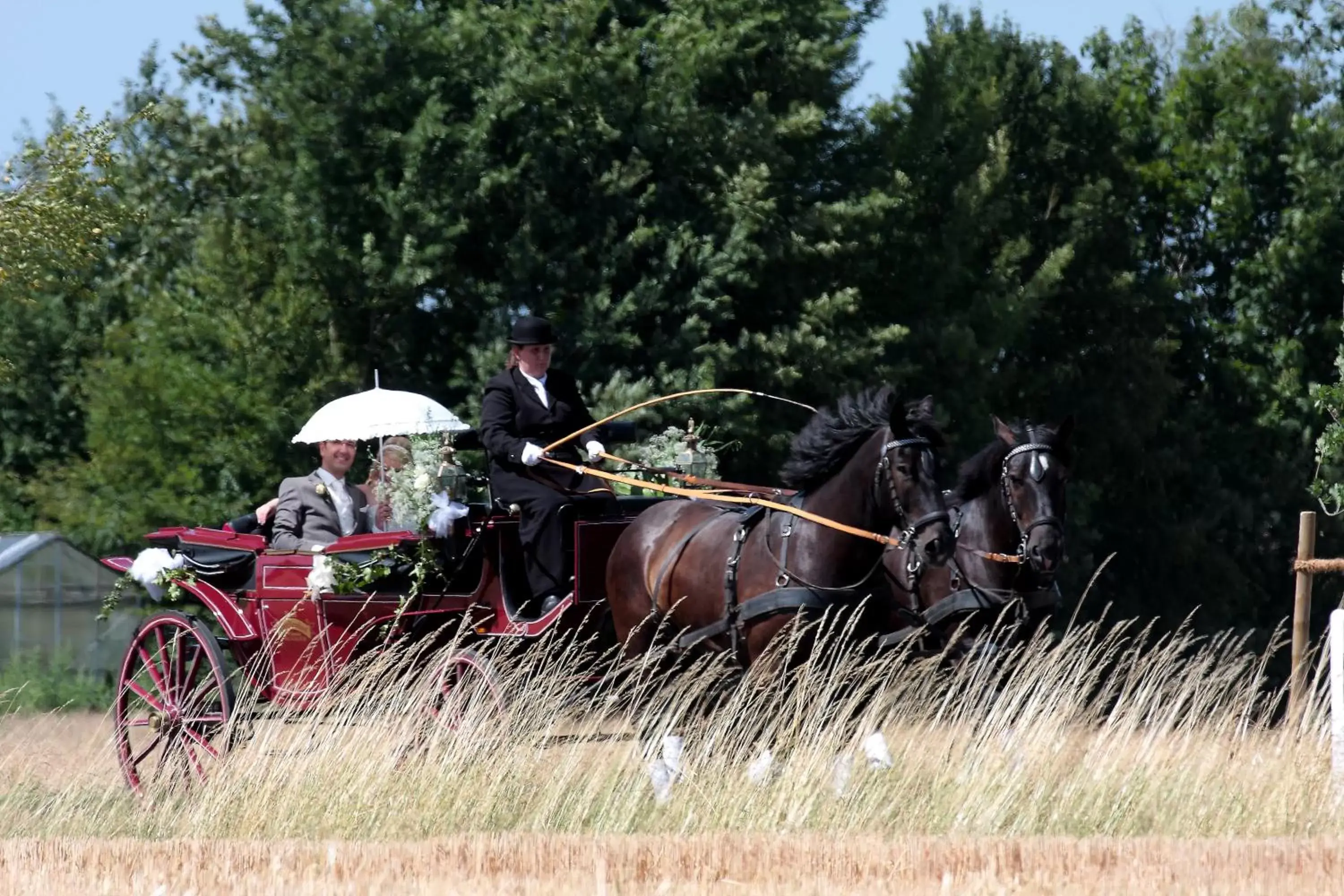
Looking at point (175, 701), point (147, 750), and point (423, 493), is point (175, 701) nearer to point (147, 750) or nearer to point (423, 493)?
point (147, 750)

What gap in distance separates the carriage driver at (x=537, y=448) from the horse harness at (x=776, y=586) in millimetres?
584

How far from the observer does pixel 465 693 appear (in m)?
9.79

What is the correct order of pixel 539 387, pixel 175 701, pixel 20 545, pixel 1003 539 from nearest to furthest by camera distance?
pixel 539 387
pixel 1003 539
pixel 175 701
pixel 20 545

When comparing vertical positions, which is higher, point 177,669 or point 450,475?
point 450,475

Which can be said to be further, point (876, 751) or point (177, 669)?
point (177, 669)

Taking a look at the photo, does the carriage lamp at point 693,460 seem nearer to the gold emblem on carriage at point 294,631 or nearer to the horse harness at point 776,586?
the horse harness at point 776,586

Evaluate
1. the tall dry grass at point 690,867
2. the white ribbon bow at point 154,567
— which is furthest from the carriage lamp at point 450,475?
the tall dry grass at point 690,867

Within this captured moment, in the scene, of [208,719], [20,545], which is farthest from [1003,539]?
[20,545]

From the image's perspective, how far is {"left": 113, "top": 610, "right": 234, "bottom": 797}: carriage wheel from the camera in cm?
1030

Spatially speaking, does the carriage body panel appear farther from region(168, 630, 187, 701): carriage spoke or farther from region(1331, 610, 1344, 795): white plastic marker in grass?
region(1331, 610, 1344, 795): white plastic marker in grass

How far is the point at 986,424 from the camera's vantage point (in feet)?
84.1

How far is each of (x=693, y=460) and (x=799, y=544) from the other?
1.95m

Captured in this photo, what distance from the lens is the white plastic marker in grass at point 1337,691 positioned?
870 cm

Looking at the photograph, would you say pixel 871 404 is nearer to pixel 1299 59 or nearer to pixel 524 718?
pixel 524 718
